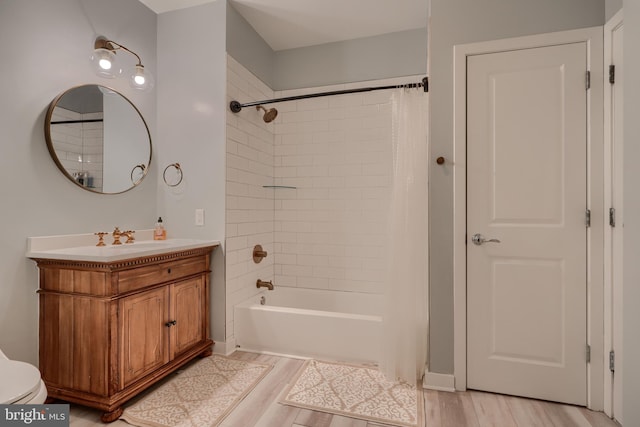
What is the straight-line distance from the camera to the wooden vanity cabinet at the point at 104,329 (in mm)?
1777

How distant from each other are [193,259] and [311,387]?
3.96 ft

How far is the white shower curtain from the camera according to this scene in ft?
7.06

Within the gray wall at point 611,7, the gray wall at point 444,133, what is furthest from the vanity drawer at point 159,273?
the gray wall at point 611,7

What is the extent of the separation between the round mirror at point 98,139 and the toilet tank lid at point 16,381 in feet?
3.94

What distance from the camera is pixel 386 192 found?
3.13 metres

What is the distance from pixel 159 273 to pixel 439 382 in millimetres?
1917

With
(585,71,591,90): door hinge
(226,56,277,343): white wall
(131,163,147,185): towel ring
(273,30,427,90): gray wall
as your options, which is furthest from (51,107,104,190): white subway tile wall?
(585,71,591,90): door hinge

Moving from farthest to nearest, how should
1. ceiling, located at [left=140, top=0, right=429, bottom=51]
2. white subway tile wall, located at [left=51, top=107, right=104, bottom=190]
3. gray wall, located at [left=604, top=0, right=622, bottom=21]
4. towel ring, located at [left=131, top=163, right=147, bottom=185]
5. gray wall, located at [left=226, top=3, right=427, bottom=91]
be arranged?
gray wall, located at [left=226, top=3, right=427, bottom=91]
ceiling, located at [left=140, top=0, right=429, bottom=51]
towel ring, located at [left=131, top=163, right=147, bottom=185]
white subway tile wall, located at [left=51, top=107, right=104, bottom=190]
gray wall, located at [left=604, top=0, right=622, bottom=21]

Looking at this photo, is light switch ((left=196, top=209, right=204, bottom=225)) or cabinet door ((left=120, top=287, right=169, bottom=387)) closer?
cabinet door ((left=120, top=287, right=169, bottom=387))

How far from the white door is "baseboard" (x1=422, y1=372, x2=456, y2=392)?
108mm

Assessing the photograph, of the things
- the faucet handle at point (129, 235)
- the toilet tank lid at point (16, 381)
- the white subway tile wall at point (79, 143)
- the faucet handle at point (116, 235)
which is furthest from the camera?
the faucet handle at point (129, 235)

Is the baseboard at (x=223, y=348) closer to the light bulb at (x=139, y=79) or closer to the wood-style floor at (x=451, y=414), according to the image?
the wood-style floor at (x=451, y=414)

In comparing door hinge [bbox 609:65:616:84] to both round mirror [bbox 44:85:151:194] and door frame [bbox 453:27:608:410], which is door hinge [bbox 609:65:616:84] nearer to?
door frame [bbox 453:27:608:410]

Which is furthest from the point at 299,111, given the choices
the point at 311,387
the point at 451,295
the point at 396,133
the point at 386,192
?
the point at 311,387
